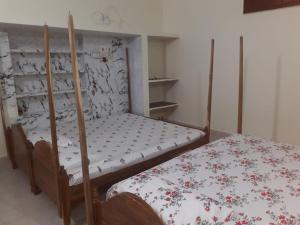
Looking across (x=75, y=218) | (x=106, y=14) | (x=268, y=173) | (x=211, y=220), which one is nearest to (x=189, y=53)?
(x=106, y=14)

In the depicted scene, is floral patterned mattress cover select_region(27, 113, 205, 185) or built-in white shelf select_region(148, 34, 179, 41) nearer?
floral patterned mattress cover select_region(27, 113, 205, 185)

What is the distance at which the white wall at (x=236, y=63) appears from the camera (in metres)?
3.16

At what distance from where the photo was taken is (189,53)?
4234mm

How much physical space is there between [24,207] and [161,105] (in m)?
2.80

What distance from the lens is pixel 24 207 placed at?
7.26 feet

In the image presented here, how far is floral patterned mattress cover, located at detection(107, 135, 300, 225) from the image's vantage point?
1.19 meters

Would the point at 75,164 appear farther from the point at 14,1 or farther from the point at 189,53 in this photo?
the point at 189,53

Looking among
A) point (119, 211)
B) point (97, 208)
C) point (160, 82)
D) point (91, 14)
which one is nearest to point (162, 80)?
point (160, 82)

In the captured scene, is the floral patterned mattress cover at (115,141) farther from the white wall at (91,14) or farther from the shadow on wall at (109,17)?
the shadow on wall at (109,17)

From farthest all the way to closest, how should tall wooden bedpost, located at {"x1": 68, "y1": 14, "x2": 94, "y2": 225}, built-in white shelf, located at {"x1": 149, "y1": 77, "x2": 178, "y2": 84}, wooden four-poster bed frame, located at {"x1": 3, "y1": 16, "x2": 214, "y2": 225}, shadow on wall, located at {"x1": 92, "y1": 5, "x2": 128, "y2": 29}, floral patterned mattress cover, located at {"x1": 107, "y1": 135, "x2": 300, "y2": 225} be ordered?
1. built-in white shelf, located at {"x1": 149, "y1": 77, "x2": 178, "y2": 84}
2. shadow on wall, located at {"x1": 92, "y1": 5, "x2": 128, "y2": 29}
3. wooden four-poster bed frame, located at {"x1": 3, "y1": 16, "x2": 214, "y2": 225}
4. tall wooden bedpost, located at {"x1": 68, "y1": 14, "x2": 94, "y2": 225}
5. floral patterned mattress cover, located at {"x1": 107, "y1": 135, "x2": 300, "y2": 225}

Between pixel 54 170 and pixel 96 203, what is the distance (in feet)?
1.90

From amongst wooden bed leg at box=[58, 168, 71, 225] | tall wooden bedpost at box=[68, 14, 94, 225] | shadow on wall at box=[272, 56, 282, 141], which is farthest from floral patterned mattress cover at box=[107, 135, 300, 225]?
shadow on wall at box=[272, 56, 282, 141]

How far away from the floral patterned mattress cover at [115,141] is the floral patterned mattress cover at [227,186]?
46 centimetres

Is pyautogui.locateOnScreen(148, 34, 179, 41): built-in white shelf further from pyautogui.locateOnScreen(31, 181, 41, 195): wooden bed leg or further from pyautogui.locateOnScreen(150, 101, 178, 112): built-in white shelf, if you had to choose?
pyautogui.locateOnScreen(31, 181, 41, 195): wooden bed leg
